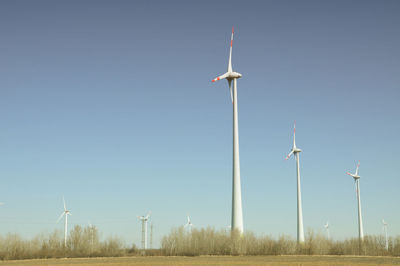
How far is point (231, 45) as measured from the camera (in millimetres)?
93312

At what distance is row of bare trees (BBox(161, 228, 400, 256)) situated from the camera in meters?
93.7

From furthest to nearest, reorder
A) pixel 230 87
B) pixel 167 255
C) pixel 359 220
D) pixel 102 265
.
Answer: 1. pixel 359 220
2. pixel 167 255
3. pixel 230 87
4. pixel 102 265

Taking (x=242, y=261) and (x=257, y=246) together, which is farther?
(x=257, y=246)

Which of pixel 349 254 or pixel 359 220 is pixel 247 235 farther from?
pixel 359 220

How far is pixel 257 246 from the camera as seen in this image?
96.1 meters

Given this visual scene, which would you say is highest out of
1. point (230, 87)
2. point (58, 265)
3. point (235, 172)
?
point (230, 87)

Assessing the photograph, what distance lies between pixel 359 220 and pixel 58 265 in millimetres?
67075

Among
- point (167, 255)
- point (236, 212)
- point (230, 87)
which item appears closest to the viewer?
point (236, 212)

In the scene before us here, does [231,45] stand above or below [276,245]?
above

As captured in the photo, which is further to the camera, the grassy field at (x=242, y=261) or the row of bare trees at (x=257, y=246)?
the row of bare trees at (x=257, y=246)

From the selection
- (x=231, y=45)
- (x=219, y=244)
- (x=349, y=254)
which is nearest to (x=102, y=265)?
(x=219, y=244)

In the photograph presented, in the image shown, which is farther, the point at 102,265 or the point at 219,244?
the point at 219,244

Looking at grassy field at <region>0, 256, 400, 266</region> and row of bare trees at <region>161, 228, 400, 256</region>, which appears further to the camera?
row of bare trees at <region>161, 228, 400, 256</region>

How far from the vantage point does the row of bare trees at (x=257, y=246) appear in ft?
307
